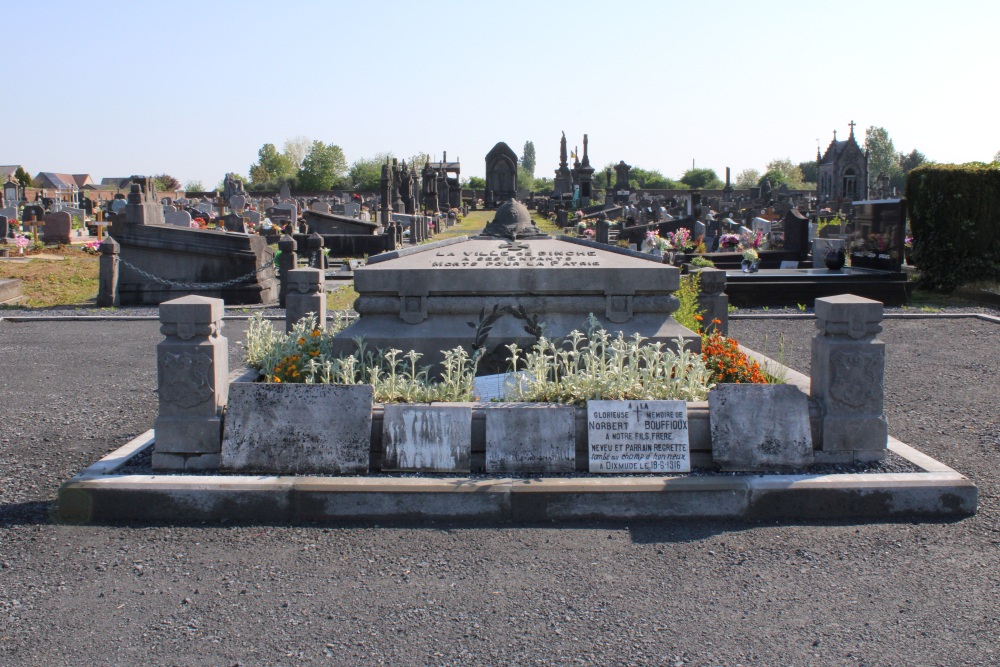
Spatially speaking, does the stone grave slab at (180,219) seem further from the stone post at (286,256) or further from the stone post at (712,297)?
the stone post at (712,297)

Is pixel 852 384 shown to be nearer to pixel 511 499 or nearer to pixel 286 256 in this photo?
pixel 511 499

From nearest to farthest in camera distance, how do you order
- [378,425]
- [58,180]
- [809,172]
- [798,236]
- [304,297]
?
[378,425] → [304,297] → [798,236] → [58,180] → [809,172]

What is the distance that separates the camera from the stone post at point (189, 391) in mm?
4973

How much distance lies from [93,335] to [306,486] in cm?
822

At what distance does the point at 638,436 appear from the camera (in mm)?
4941

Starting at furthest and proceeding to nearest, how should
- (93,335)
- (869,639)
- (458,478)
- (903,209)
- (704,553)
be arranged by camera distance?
1. (903,209)
2. (93,335)
3. (458,478)
4. (704,553)
5. (869,639)

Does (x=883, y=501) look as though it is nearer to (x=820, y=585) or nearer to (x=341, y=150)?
(x=820, y=585)

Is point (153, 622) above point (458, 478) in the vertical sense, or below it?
below

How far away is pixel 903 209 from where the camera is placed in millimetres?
16109

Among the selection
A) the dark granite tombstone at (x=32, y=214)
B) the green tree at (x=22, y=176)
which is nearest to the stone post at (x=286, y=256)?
the dark granite tombstone at (x=32, y=214)

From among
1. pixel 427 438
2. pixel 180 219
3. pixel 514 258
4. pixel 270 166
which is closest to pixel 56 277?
pixel 180 219

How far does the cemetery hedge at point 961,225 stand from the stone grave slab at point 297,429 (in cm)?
1454

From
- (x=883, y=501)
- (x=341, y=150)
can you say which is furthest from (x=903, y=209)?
(x=341, y=150)

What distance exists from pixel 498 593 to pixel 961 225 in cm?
1526
